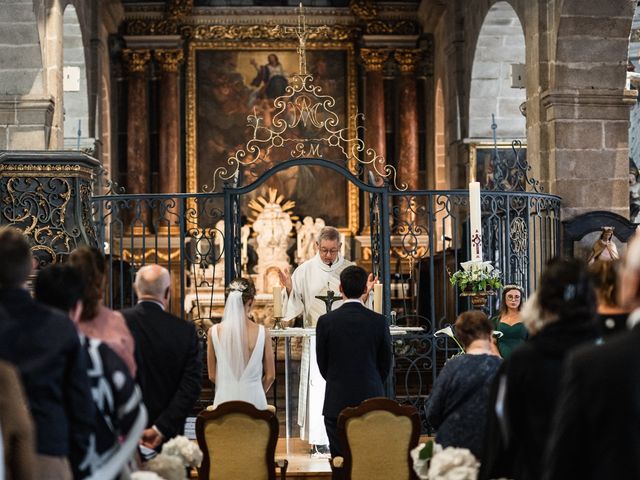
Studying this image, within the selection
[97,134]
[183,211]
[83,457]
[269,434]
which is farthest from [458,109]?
[83,457]

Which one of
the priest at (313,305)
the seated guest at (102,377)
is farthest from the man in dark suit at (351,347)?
the seated guest at (102,377)

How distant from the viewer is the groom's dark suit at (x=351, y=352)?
758 cm

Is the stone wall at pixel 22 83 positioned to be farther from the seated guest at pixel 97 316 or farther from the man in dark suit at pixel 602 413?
the man in dark suit at pixel 602 413

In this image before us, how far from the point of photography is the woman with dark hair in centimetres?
439

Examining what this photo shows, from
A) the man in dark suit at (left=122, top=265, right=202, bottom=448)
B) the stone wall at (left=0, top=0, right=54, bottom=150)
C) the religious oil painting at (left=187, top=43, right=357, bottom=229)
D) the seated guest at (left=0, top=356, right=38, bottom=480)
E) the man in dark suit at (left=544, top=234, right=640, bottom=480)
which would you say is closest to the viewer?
the man in dark suit at (left=544, top=234, right=640, bottom=480)

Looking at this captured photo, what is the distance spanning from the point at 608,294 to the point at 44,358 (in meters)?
2.27

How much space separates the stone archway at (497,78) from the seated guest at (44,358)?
13263 mm

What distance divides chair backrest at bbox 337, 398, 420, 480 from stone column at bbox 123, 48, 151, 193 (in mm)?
13705

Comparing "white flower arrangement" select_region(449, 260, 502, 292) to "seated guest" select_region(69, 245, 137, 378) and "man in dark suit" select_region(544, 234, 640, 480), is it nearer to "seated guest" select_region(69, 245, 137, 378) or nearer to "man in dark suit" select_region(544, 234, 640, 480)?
"seated guest" select_region(69, 245, 137, 378)

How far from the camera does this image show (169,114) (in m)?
20.4

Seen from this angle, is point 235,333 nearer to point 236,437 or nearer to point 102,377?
point 236,437

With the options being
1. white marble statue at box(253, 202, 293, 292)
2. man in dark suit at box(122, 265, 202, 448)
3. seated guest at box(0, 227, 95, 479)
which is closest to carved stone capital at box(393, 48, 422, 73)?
white marble statue at box(253, 202, 293, 292)

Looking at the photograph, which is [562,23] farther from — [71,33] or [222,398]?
[71,33]

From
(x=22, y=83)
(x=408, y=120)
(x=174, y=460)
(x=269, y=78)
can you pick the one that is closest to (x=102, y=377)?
(x=174, y=460)
